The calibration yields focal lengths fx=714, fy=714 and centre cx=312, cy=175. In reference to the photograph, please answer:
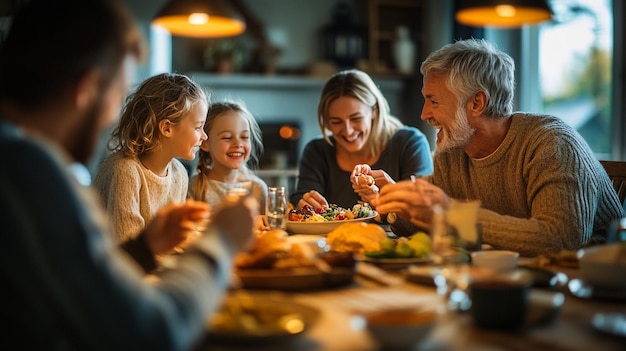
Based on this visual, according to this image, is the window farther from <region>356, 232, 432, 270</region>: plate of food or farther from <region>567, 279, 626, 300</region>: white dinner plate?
<region>567, 279, 626, 300</region>: white dinner plate

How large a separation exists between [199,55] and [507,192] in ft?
15.9

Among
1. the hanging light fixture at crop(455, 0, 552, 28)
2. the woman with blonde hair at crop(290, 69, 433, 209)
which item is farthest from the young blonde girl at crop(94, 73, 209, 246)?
the hanging light fixture at crop(455, 0, 552, 28)

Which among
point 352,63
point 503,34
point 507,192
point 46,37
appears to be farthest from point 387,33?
point 46,37

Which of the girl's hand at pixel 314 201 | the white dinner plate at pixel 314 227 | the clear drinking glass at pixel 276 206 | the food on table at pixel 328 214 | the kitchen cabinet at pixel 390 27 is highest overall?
the kitchen cabinet at pixel 390 27

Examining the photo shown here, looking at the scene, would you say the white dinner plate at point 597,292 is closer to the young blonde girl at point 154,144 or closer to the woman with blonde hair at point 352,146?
the young blonde girl at point 154,144

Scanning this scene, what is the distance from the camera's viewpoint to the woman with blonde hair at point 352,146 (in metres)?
3.31

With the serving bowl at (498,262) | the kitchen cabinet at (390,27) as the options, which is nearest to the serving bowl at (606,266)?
the serving bowl at (498,262)

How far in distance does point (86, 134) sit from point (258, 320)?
397mm

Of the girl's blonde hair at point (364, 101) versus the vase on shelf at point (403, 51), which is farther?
the vase on shelf at point (403, 51)

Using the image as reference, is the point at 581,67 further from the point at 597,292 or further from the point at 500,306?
the point at 500,306

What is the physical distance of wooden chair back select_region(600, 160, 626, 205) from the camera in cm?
253

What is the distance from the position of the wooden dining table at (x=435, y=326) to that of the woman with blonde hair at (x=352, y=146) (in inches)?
72.2

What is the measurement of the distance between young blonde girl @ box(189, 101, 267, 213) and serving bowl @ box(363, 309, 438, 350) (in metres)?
2.05

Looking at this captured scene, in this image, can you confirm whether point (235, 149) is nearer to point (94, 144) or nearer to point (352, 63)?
point (94, 144)
